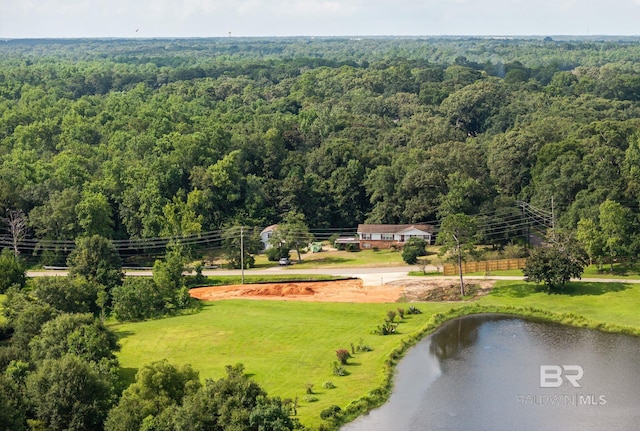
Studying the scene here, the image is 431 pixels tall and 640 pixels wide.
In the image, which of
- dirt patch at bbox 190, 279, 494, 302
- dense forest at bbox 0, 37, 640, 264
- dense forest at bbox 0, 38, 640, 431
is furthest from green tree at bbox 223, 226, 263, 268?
dirt patch at bbox 190, 279, 494, 302

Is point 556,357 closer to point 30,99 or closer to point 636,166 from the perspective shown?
point 636,166

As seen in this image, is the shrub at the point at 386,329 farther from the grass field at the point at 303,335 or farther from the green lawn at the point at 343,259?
the green lawn at the point at 343,259

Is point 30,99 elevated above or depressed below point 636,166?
above

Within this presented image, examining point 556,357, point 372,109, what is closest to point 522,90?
point 372,109

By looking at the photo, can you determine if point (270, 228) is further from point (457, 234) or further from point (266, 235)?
point (457, 234)

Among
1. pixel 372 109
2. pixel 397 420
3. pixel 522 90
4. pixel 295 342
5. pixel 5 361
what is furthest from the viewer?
pixel 522 90

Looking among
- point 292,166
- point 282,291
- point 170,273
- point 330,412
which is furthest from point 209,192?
point 330,412
